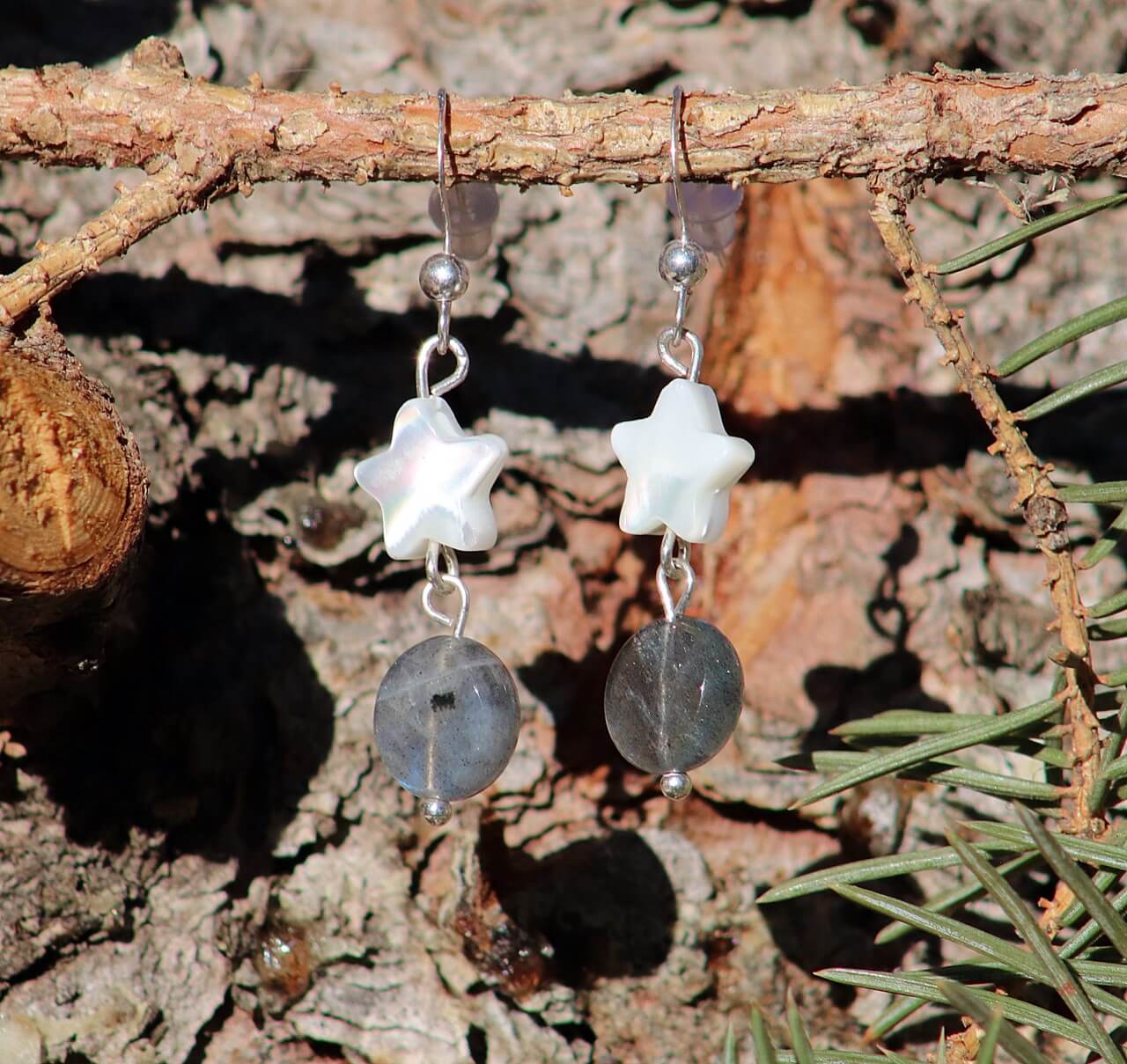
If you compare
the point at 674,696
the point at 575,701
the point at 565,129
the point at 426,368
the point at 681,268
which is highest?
the point at 565,129

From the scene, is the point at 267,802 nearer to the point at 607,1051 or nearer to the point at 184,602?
the point at 184,602

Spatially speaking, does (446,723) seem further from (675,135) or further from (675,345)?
(675,135)

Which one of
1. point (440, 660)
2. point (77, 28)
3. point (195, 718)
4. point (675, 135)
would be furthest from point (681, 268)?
point (77, 28)

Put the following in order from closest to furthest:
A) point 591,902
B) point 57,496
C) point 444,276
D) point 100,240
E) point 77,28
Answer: point 57,496
point 100,240
point 444,276
point 591,902
point 77,28

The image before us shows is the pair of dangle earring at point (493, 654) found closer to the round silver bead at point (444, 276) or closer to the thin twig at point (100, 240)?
the round silver bead at point (444, 276)

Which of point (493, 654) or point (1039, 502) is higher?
point (1039, 502)

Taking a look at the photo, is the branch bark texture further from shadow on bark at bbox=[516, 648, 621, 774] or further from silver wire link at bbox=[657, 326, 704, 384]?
shadow on bark at bbox=[516, 648, 621, 774]

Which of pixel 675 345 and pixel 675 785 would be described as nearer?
pixel 675 785
